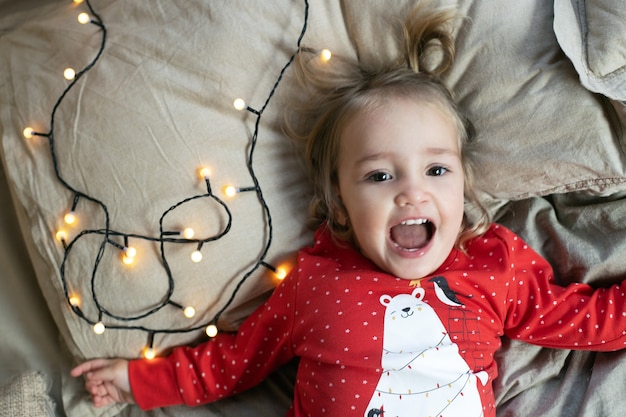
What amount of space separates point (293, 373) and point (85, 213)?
0.50 m

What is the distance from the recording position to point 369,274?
1.14 m

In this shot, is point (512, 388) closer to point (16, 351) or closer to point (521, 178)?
point (521, 178)

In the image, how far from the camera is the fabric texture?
1.14 metres

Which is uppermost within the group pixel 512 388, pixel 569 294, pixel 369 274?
pixel 369 274

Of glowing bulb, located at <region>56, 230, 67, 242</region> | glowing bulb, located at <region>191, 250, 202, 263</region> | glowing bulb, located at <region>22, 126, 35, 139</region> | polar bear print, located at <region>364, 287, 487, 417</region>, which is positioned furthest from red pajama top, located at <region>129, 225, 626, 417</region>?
glowing bulb, located at <region>22, 126, 35, 139</region>

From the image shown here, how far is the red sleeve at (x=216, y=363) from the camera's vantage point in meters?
1.20

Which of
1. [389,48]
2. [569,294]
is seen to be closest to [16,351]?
[389,48]

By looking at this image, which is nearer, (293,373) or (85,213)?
(85,213)

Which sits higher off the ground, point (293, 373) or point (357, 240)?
point (357, 240)

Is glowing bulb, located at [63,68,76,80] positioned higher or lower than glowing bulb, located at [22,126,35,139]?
higher

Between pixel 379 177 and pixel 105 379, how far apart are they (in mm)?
619

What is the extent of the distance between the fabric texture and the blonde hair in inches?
22.6

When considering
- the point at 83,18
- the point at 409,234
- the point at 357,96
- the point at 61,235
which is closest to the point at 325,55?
the point at 357,96

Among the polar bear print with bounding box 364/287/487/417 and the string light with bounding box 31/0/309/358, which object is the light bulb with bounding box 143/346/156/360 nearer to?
the string light with bounding box 31/0/309/358
